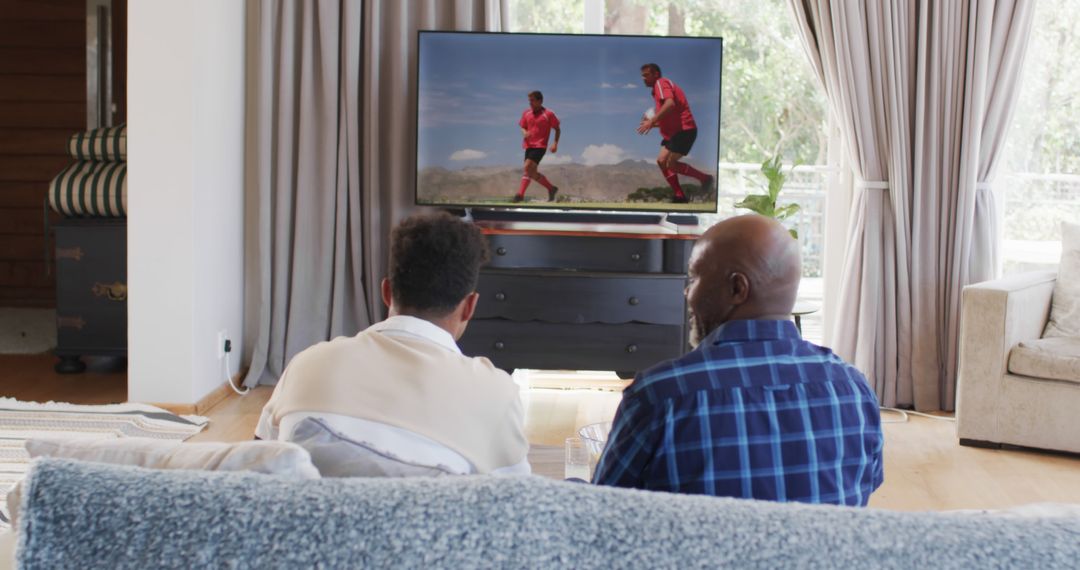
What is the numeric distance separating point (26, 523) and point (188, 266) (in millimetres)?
3504

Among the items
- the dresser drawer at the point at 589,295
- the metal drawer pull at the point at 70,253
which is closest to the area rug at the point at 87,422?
the metal drawer pull at the point at 70,253

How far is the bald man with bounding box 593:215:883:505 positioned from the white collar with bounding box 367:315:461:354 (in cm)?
33

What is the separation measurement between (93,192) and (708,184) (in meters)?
2.58

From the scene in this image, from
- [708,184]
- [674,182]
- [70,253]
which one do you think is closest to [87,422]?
[70,253]

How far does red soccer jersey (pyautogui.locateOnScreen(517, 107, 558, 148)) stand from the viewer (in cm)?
486

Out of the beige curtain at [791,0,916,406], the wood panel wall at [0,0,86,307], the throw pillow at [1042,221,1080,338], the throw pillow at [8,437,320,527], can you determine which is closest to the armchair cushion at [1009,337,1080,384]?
the throw pillow at [1042,221,1080,338]

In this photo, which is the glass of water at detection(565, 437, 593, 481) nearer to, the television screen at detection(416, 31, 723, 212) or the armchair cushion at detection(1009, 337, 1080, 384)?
the armchair cushion at detection(1009, 337, 1080, 384)

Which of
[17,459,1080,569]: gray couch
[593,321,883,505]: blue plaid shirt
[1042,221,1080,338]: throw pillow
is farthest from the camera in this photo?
[1042,221,1080,338]: throw pillow

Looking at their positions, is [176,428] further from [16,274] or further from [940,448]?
[16,274]

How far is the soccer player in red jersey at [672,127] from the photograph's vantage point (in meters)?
4.79

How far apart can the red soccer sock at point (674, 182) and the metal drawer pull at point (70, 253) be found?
249 centimetres

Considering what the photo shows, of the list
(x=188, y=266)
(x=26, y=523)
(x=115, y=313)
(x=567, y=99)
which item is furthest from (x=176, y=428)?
(x=26, y=523)

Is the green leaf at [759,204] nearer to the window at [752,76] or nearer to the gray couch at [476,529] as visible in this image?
the window at [752,76]

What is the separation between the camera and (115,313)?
501cm
